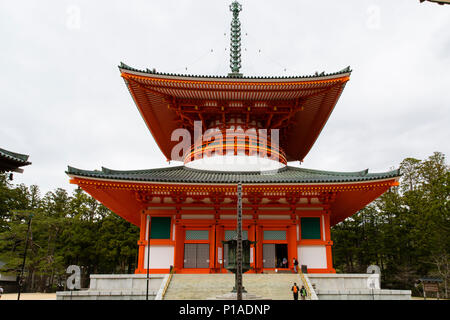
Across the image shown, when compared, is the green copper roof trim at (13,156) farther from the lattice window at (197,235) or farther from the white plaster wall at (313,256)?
the white plaster wall at (313,256)

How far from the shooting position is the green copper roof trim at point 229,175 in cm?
1706

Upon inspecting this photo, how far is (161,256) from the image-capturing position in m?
18.9

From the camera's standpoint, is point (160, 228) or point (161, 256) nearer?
point (161, 256)

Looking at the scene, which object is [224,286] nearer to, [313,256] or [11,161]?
[313,256]

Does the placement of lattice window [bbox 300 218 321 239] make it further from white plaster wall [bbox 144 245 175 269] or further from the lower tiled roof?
the lower tiled roof

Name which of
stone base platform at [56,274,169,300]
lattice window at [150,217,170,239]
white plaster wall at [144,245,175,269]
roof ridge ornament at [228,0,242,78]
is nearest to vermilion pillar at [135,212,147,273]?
white plaster wall at [144,245,175,269]

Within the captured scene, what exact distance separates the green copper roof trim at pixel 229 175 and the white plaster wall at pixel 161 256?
4.05m

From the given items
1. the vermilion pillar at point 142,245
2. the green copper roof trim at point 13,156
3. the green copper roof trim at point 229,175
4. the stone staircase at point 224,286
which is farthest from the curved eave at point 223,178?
the stone staircase at point 224,286

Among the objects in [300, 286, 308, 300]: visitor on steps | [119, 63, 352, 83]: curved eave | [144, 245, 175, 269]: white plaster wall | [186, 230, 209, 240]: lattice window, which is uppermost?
[119, 63, 352, 83]: curved eave

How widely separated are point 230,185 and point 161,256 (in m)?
5.79

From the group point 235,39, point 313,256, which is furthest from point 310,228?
point 235,39

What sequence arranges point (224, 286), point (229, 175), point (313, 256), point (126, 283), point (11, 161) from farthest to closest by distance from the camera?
1. point (229, 175)
2. point (313, 256)
3. point (126, 283)
4. point (224, 286)
5. point (11, 161)

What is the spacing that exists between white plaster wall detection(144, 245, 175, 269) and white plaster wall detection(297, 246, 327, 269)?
730 centimetres

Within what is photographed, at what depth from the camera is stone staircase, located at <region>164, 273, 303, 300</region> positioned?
47.1 ft
